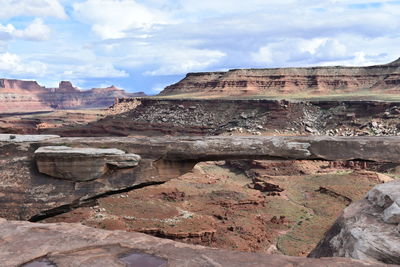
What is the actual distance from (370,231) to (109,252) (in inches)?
106

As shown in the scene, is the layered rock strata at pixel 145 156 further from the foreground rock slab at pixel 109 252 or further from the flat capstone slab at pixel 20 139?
the foreground rock slab at pixel 109 252

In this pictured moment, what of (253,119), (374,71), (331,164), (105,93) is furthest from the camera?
(105,93)

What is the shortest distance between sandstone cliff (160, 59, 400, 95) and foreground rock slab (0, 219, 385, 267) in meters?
64.1

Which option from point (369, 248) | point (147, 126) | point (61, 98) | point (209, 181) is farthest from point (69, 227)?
point (61, 98)

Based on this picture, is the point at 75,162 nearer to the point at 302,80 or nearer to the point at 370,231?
the point at 370,231

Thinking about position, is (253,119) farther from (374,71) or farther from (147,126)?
(374,71)

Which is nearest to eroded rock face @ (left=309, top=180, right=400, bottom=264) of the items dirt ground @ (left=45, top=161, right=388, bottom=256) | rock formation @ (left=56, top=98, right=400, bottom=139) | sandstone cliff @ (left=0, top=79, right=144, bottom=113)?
dirt ground @ (left=45, top=161, right=388, bottom=256)

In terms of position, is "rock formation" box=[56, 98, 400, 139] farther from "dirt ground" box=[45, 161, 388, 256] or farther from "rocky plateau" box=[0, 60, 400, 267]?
"dirt ground" box=[45, 161, 388, 256]

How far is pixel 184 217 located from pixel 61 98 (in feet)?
514

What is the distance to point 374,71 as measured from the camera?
222 ft

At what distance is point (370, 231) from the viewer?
13.3 ft

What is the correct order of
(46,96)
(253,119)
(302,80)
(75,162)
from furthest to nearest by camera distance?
(46,96) → (302,80) → (253,119) → (75,162)

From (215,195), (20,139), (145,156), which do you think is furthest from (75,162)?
(215,195)

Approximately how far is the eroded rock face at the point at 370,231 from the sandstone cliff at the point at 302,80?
6196 centimetres
